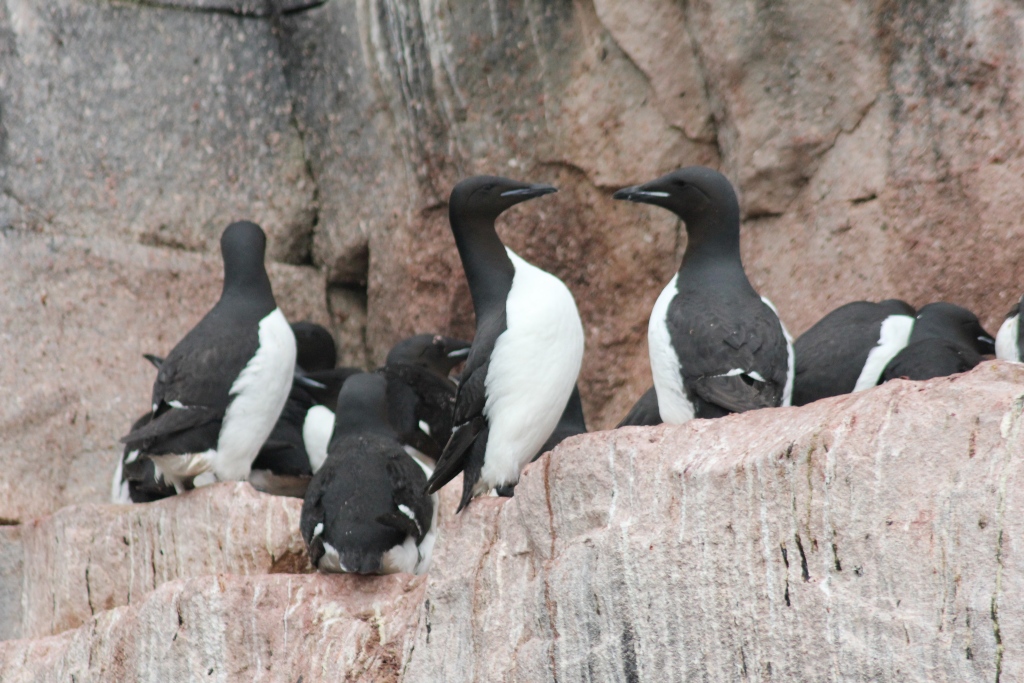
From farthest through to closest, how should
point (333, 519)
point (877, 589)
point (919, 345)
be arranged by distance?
point (919, 345), point (333, 519), point (877, 589)

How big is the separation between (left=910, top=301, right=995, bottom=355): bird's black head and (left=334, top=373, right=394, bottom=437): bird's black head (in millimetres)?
2099

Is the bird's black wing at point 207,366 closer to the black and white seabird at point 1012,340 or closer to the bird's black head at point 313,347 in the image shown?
the bird's black head at point 313,347

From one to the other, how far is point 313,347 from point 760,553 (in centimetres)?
443

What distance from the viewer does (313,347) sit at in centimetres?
736

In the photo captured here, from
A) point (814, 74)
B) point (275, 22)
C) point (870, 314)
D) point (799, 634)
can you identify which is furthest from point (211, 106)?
point (799, 634)

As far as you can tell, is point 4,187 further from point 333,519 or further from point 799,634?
point 799,634

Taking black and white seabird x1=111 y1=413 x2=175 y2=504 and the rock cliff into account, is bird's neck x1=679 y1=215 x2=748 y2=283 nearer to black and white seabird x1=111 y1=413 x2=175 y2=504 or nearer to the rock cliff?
the rock cliff

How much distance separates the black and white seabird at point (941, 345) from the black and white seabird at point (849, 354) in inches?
3.6

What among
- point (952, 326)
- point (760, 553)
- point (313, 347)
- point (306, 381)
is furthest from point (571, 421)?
point (313, 347)

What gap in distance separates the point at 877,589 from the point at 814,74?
3.59 meters

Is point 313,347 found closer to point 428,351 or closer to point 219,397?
point 428,351

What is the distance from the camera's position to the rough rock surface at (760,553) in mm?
2996

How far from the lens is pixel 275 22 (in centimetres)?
766

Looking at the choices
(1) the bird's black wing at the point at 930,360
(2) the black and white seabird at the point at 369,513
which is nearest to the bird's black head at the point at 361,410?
(2) the black and white seabird at the point at 369,513
